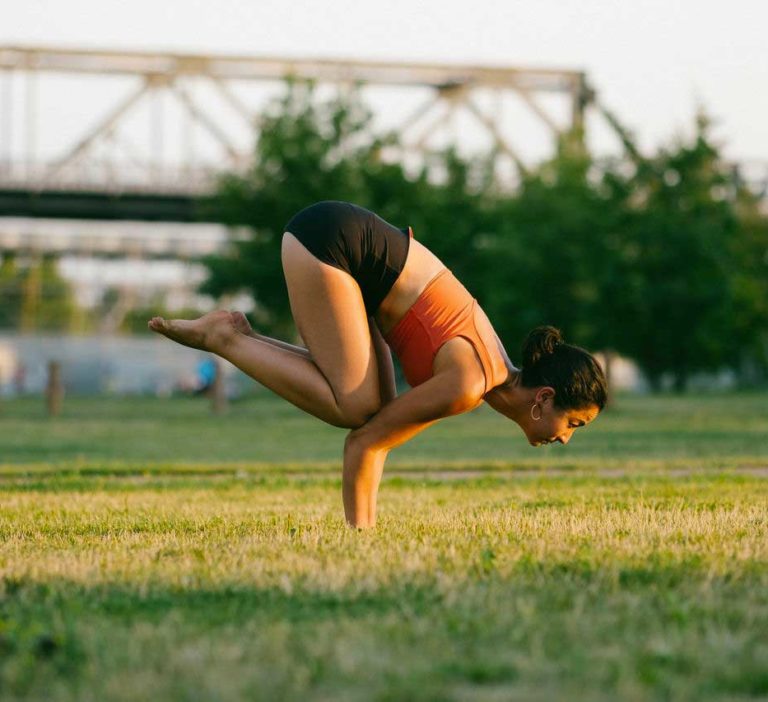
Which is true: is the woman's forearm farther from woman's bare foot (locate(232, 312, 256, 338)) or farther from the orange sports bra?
woman's bare foot (locate(232, 312, 256, 338))

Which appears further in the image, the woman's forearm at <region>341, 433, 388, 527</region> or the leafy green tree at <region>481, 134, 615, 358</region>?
the leafy green tree at <region>481, 134, 615, 358</region>

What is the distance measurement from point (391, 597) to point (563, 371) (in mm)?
1952

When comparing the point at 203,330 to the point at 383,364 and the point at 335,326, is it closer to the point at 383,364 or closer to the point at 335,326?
the point at 335,326

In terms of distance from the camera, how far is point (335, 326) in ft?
18.3

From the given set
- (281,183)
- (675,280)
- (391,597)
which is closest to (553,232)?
(675,280)

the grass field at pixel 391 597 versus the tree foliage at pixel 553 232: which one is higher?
the tree foliage at pixel 553 232

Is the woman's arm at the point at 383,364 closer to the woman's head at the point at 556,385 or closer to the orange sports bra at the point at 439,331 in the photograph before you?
the orange sports bra at the point at 439,331

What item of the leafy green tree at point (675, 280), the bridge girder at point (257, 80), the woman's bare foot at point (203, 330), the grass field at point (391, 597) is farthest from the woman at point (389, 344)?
the bridge girder at point (257, 80)

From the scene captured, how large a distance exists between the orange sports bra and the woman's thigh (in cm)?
16

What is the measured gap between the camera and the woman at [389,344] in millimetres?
5500

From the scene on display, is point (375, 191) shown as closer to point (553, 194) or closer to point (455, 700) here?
point (553, 194)

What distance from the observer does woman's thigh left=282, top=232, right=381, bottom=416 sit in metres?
5.55

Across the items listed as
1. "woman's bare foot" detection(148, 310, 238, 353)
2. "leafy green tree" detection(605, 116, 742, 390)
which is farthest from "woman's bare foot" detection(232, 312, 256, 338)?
"leafy green tree" detection(605, 116, 742, 390)

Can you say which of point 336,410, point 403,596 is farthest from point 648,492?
point 403,596
